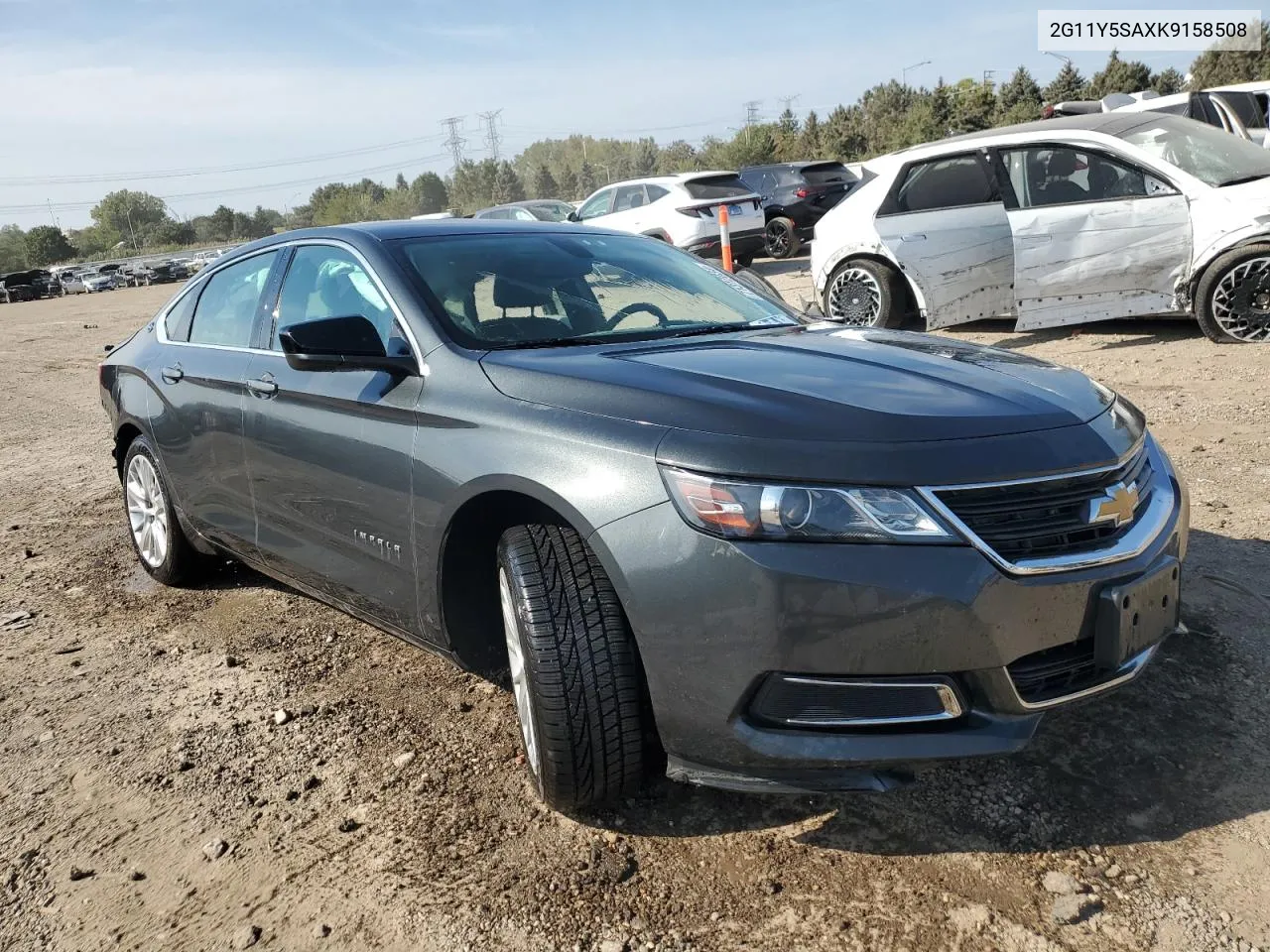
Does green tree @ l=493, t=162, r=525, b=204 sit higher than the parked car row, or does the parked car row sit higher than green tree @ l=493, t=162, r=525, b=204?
green tree @ l=493, t=162, r=525, b=204

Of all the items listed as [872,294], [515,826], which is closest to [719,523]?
[515,826]

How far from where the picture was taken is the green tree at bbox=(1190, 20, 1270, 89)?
36438 millimetres

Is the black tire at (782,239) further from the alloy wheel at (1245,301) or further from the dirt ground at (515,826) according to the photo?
the dirt ground at (515,826)

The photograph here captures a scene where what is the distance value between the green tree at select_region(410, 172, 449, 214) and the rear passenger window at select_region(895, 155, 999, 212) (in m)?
126

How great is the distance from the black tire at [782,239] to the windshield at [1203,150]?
10.9 metres

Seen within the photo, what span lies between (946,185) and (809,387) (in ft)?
21.8

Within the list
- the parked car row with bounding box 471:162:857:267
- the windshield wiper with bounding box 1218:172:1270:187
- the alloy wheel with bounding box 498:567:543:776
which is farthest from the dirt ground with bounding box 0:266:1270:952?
the parked car row with bounding box 471:162:857:267

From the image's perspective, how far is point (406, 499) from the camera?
2820 millimetres

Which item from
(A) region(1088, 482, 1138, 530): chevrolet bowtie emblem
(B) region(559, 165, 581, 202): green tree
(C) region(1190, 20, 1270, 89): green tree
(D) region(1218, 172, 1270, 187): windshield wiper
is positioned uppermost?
(B) region(559, 165, 581, 202): green tree

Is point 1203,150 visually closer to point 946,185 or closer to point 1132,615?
point 946,185

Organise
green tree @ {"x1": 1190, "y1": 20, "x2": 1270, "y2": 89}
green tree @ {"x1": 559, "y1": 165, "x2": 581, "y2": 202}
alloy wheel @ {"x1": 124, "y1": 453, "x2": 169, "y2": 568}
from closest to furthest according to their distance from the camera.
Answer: alloy wheel @ {"x1": 124, "y1": 453, "x2": 169, "y2": 568}
green tree @ {"x1": 1190, "y1": 20, "x2": 1270, "y2": 89}
green tree @ {"x1": 559, "y1": 165, "x2": 581, "y2": 202}

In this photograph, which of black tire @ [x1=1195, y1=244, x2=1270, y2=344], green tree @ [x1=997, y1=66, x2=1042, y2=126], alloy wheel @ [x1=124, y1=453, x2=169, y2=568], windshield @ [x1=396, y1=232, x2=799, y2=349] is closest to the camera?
windshield @ [x1=396, y1=232, x2=799, y2=349]

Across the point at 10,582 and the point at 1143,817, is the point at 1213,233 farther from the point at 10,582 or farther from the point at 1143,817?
the point at 10,582

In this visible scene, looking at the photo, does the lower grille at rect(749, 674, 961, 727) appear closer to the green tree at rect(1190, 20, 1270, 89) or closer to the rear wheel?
the rear wheel
